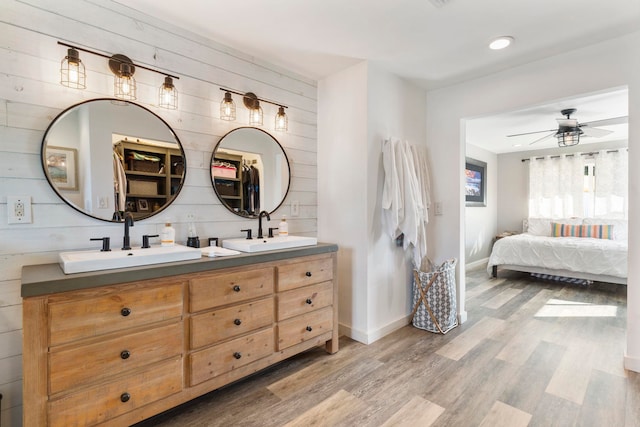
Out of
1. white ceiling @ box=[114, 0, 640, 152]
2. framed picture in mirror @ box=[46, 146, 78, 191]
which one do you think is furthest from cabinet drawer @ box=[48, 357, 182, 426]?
white ceiling @ box=[114, 0, 640, 152]

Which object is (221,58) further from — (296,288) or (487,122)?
(487,122)

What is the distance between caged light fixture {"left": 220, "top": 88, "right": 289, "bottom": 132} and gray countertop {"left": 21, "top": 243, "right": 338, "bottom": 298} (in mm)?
1096

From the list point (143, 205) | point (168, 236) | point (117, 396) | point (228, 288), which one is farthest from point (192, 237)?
point (117, 396)

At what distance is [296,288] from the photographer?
7.10ft

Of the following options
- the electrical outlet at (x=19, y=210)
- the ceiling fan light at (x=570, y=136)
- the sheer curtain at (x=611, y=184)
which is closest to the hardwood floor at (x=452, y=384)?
the electrical outlet at (x=19, y=210)

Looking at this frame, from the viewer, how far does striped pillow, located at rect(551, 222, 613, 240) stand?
194 inches

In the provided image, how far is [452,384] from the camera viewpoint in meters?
2.03

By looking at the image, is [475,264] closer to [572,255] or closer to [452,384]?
[572,255]

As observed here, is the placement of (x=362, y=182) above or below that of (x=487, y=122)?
below

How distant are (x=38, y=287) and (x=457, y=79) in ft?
10.9

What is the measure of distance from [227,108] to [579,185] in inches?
239

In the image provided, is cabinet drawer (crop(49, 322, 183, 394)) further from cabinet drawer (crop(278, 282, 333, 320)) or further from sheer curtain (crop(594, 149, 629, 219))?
sheer curtain (crop(594, 149, 629, 219))

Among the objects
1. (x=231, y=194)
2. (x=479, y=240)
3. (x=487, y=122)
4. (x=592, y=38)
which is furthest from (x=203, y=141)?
(x=479, y=240)

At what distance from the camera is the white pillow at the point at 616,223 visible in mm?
4922
